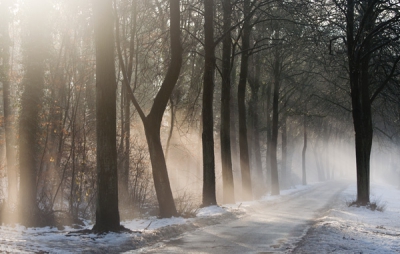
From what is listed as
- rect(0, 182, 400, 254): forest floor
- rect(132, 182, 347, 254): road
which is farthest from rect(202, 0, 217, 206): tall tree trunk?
rect(0, 182, 400, 254): forest floor

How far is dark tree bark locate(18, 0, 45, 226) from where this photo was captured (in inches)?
626

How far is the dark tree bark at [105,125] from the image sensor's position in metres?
10.9

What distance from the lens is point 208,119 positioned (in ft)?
62.7

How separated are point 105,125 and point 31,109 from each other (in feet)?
22.3

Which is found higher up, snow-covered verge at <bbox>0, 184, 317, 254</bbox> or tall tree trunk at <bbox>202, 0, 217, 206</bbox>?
tall tree trunk at <bbox>202, 0, 217, 206</bbox>

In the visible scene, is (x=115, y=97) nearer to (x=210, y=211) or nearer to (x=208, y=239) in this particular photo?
(x=208, y=239)

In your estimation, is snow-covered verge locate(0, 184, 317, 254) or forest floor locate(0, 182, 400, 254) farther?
forest floor locate(0, 182, 400, 254)

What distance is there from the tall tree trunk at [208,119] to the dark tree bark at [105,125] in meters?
7.94

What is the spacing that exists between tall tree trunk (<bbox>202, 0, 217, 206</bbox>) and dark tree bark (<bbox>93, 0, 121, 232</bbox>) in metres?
7.94

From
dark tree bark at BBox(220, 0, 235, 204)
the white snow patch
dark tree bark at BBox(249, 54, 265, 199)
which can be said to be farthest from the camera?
dark tree bark at BBox(249, 54, 265, 199)

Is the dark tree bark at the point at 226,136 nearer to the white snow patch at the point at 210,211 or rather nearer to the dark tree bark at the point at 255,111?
the white snow patch at the point at 210,211

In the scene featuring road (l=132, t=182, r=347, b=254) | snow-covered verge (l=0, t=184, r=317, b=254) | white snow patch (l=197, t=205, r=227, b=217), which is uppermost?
snow-covered verge (l=0, t=184, r=317, b=254)

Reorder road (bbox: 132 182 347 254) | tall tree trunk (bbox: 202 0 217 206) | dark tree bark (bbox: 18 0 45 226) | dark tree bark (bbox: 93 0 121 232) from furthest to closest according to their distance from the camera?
tall tree trunk (bbox: 202 0 217 206), dark tree bark (bbox: 18 0 45 226), dark tree bark (bbox: 93 0 121 232), road (bbox: 132 182 347 254)

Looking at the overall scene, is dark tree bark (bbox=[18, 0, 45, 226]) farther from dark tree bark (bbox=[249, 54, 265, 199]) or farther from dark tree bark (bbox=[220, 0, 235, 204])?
dark tree bark (bbox=[249, 54, 265, 199])
